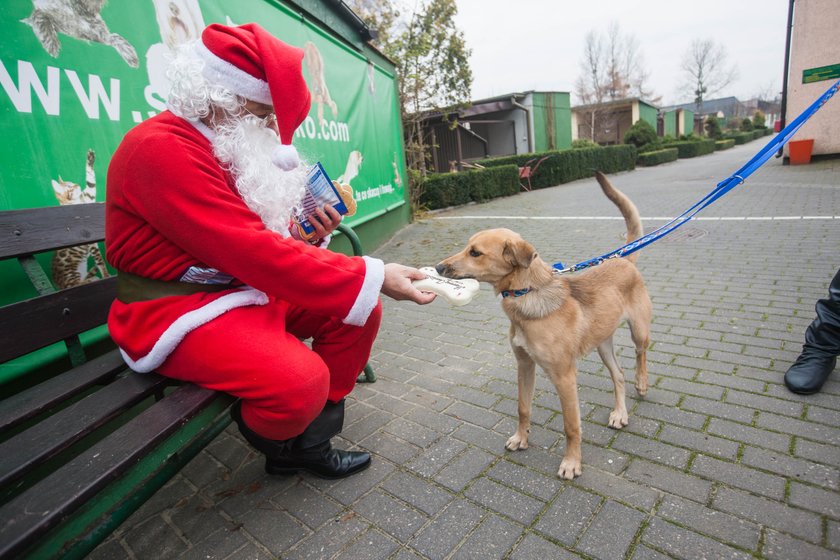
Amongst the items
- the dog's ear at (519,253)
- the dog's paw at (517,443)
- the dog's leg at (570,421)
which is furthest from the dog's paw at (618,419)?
the dog's ear at (519,253)

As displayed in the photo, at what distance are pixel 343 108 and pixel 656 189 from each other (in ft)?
40.0

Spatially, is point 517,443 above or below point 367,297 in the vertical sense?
below

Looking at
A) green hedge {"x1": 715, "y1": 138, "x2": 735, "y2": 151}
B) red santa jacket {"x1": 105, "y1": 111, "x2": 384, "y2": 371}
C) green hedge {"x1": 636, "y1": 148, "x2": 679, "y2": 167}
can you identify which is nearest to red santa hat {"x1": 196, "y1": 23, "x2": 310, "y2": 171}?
red santa jacket {"x1": 105, "y1": 111, "x2": 384, "y2": 371}

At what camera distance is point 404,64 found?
47.0 ft

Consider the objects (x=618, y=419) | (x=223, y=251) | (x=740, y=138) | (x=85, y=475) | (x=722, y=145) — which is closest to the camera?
(x=85, y=475)

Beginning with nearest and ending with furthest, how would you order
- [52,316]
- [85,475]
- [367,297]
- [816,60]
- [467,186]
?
1. [85,475]
2. [367,297]
3. [52,316]
4. [467,186]
5. [816,60]

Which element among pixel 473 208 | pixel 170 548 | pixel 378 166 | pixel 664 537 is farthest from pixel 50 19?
pixel 473 208

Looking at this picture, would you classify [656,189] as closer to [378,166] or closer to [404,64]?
[404,64]

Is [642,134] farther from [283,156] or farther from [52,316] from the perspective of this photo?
[52,316]

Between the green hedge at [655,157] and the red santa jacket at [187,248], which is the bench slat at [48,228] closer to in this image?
the red santa jacket at [187,248]

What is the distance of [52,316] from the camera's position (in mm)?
2107

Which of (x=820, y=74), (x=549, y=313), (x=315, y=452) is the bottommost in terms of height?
(x=315, y=452)

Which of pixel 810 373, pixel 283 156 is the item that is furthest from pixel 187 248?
pixel 810 373

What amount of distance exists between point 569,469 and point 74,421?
87.4 inches
